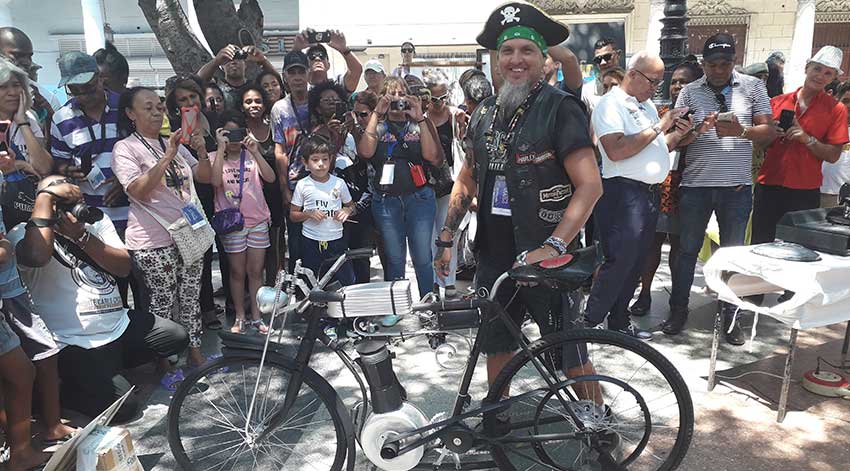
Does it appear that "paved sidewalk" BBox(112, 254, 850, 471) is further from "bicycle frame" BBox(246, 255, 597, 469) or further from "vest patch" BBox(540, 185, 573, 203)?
"vest patch" BBox(540, 185, 573, 203)

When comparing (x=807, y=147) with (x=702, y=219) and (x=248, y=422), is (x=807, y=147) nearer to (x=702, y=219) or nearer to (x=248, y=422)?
(x=702, y=219)

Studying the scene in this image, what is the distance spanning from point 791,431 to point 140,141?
160 inches

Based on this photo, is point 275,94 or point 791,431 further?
point 275,94

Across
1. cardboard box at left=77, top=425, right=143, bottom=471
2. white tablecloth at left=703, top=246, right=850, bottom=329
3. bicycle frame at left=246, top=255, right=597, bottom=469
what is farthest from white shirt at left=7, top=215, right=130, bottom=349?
white tablecloth at left=703, top=246, right=850, bottom=329

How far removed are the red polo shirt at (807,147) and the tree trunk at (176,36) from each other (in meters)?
5.72

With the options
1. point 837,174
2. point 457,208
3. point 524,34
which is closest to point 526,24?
point 524,34

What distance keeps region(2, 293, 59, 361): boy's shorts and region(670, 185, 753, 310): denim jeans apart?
4.09 meters

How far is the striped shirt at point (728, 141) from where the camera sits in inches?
159

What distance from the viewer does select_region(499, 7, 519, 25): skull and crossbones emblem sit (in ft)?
8.24

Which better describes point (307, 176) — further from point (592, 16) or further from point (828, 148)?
point (592, 16)

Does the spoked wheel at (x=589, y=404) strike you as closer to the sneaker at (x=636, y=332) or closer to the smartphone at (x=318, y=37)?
the sneaker at (x=636, y=332)

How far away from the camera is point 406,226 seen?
434cm

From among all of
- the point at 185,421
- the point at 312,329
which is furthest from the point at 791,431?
the point at 185,421

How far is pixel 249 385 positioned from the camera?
2568 millimetres
